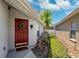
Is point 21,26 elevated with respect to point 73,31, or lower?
elevated

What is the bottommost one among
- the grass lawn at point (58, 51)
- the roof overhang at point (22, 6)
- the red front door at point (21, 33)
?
the grass lawn at point (58, 51)

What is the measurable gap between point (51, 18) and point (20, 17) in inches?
68.8

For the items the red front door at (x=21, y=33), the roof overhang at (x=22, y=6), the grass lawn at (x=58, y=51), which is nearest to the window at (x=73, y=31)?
the grass lawn at (x=58, y=51)

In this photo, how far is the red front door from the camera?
6254mm

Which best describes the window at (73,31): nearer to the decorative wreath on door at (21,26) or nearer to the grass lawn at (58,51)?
the grass lawn at (58,51)

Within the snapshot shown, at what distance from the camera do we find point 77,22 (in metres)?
5.48

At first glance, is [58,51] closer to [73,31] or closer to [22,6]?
[73,31]

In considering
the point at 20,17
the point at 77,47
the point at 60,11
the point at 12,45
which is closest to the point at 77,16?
the point at 60,11

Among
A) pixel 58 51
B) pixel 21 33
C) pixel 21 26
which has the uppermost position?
pixel 21 26

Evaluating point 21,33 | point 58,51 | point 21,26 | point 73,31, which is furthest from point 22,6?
point 58,51

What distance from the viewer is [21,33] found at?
653cm

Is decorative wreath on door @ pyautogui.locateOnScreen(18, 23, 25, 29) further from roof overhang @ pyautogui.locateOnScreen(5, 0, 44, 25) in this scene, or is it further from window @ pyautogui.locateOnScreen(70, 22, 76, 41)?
window @ pyautogui.locateOnScreen(70, 22, 76, 41)

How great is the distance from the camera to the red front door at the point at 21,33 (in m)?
6.25

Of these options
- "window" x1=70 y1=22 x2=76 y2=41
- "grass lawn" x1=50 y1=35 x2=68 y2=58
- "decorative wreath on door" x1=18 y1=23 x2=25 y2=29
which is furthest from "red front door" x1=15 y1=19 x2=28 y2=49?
"window" x1=70 y1=22 x2=76 y2=41
